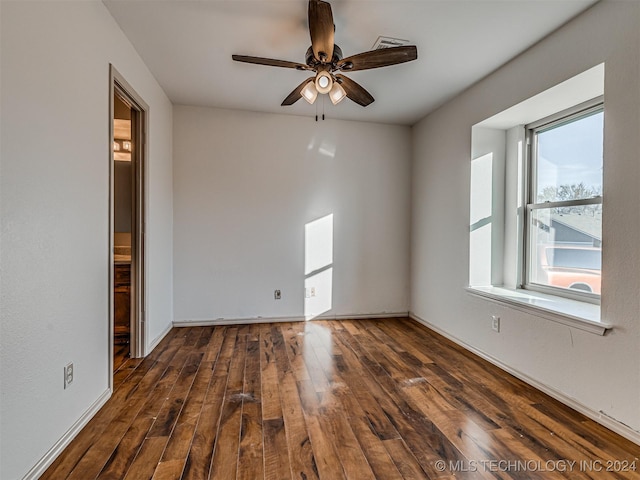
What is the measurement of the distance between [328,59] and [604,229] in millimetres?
2032

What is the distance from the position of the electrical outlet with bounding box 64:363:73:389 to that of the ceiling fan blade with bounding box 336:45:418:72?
2.43m

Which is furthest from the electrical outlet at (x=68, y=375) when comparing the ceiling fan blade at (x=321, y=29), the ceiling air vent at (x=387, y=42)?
the ceiling air vent at (x=387, y=42)

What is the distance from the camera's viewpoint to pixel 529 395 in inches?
88.0

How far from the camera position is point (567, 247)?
262cm

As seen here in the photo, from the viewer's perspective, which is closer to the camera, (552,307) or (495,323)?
(552,307)

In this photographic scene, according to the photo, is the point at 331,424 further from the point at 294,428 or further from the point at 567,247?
the point at 567,247

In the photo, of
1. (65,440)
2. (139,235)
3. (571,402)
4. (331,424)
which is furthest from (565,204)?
(65,440)

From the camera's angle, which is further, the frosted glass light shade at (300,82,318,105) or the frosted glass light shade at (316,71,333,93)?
the frosted glass light shade at (300,82,318,105)

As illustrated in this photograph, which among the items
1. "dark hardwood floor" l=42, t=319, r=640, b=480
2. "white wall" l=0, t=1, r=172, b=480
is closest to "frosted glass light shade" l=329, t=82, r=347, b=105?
"white wall" l=0, t=1, r=172, b=480

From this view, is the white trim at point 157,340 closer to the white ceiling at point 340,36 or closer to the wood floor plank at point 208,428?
the wood floor plank at point 208,428

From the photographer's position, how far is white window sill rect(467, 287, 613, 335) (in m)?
1.98

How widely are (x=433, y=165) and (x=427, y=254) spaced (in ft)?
3.53

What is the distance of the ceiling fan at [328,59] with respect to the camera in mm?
1833

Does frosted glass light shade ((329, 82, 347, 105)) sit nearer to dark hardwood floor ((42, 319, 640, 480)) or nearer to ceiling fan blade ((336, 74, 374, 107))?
ceiling fan blade ((336, 74, 374, 107))
